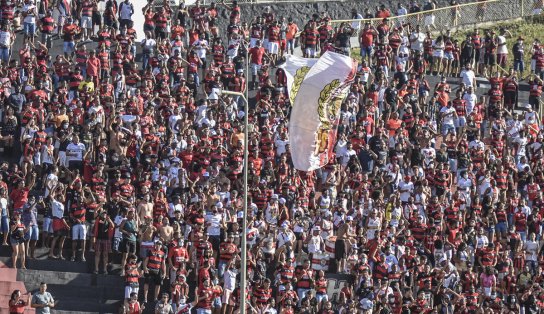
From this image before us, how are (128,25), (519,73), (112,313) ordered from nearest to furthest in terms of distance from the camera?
(112,313) < (128,25) < (519,73)

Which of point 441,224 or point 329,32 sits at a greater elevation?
point 329,32

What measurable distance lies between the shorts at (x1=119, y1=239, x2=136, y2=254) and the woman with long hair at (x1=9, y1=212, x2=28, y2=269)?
2368 mm

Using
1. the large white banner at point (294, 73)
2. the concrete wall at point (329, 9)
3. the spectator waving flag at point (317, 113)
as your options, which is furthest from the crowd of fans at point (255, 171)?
the concrete wall at point (329, 9)

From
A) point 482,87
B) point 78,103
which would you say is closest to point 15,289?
point 78,103

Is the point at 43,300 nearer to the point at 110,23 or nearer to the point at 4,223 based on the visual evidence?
the point at 4,223

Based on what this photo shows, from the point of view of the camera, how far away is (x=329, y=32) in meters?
56.6

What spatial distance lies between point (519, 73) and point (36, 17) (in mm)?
16694

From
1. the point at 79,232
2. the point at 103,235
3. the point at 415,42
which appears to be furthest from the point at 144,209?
the point at 415,42

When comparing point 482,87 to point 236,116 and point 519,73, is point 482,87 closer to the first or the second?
point 519,73

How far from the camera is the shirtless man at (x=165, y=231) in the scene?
4412 cm

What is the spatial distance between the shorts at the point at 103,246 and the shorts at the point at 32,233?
1470mm

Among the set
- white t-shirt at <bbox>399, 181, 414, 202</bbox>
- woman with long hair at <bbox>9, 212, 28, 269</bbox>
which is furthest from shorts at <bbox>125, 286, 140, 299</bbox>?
white t-shirt at <bbox>399, 181, 414, 202</bbox>

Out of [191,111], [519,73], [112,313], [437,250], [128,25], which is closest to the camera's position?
[112,313]

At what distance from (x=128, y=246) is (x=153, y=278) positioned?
3.28 ft
